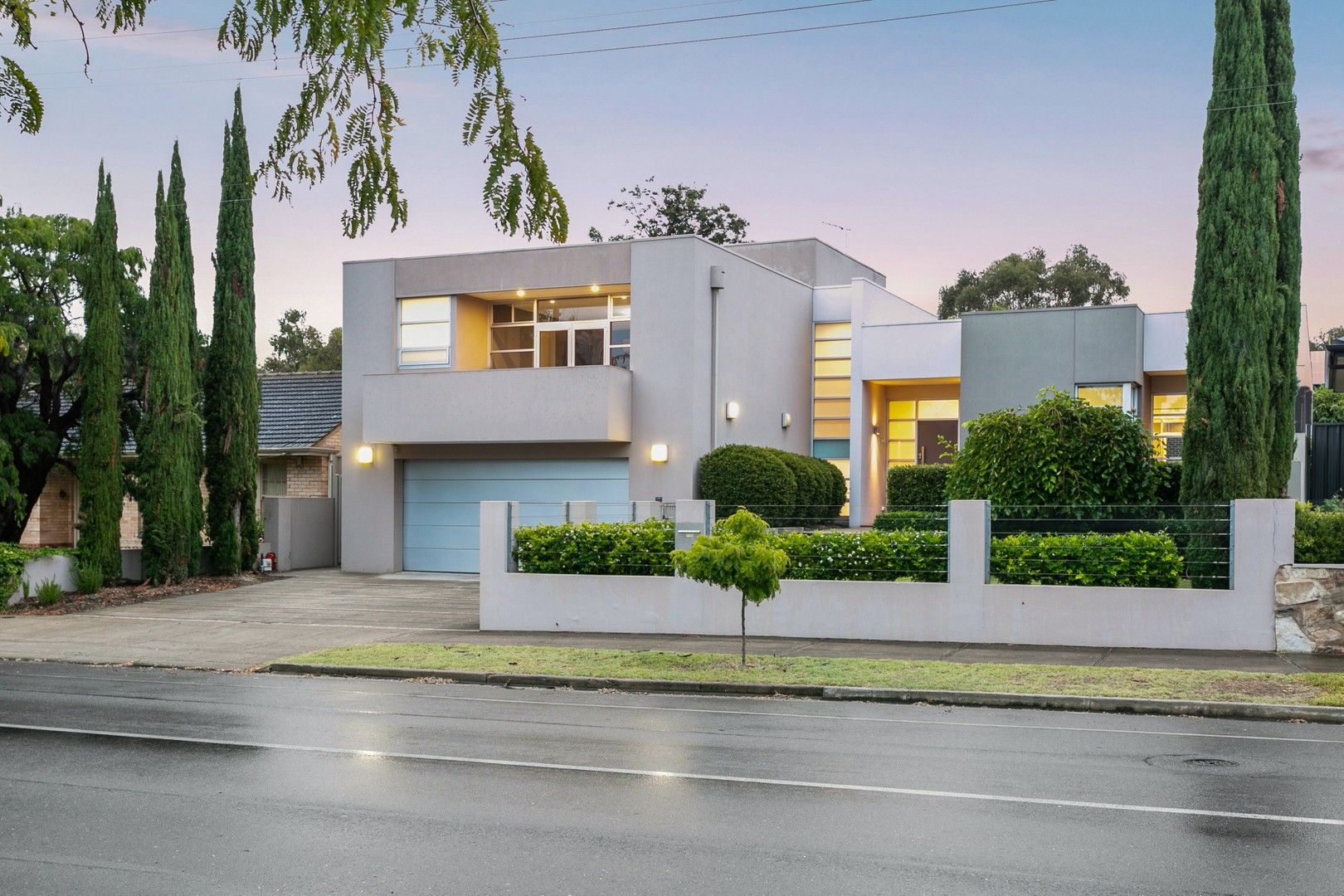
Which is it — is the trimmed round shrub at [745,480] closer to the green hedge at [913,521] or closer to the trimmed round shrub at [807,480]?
the trimmed round shrub at [807,480]

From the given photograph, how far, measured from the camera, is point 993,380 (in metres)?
27.0

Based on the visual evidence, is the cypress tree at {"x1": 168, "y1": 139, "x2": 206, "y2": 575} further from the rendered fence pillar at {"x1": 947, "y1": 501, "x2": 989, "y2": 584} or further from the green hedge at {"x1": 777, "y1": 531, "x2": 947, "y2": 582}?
the rendered fence pillar at {"x1": 947, "y1": 501, "x2": 989, "y2": 584}

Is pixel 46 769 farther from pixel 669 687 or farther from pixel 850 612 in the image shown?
pixel 850 612

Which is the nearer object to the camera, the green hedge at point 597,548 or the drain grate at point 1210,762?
the drain grate at point 1210,762

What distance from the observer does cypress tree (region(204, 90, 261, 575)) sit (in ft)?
82.5

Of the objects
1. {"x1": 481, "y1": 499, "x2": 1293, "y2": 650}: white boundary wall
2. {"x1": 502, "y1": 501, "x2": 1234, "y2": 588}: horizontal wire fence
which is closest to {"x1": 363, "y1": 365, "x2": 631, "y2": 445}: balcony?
{"x1": 481, "y1": 499, "x2": 1293, "y2": 650}: white boundary wall

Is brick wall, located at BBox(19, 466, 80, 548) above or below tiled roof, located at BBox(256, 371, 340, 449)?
below

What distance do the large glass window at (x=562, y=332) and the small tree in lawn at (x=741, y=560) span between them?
1171cm

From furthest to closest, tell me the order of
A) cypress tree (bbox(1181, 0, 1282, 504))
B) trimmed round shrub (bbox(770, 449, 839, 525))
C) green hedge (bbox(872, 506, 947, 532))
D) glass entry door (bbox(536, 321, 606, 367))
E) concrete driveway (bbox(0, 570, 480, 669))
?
1. glass entry door (bbox(536, 321, 606, 367))
2. trimmed round shrub (bbox(770, 449, 839, 525))
3. green hedge (bbox(872, 506, 947, 532))
4. concrete driveway (bbox(0, 570, 480, 669))
5. cypress tree (bbox(1181, 0, 1282, 504))

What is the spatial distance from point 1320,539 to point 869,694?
Answer: 6.52 m

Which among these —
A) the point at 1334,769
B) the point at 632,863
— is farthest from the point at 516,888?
the point at 1334,769

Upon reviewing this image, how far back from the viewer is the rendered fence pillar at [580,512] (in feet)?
62.6

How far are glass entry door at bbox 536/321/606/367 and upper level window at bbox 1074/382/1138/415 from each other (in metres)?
10.2

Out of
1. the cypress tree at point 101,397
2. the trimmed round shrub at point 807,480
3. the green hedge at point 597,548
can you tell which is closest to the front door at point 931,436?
the trimmed round shrub at point 807,480
